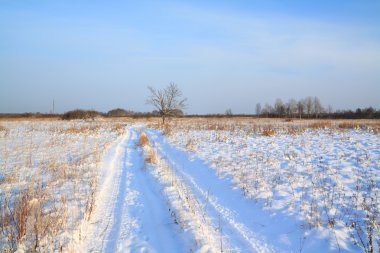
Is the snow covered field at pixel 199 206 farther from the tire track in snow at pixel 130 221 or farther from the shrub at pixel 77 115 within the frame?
the shrub at pixel 77 115

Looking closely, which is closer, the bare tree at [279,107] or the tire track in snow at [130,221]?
the tire track in snow at [130,221]

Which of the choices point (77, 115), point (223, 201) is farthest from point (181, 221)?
point (77, 115)

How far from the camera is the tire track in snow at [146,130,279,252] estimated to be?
13.8 ft

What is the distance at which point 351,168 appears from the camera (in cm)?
800

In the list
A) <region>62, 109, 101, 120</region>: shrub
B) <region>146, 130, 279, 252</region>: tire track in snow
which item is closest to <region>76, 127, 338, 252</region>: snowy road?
<region>146, 130, 279, 252</region>: tire track in snow

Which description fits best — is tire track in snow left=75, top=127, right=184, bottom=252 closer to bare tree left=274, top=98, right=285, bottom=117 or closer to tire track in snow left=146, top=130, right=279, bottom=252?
tire track in snow left=146, top=130, right=279, bottom=252

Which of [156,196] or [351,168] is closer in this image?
[156,196]

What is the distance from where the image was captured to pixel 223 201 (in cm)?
616

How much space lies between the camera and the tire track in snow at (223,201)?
13.8 feet

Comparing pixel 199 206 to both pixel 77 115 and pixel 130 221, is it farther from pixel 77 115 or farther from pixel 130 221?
pixel 77 115

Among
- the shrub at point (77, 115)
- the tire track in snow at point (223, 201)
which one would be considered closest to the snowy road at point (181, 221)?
the tire track in snow at point (223, 201)

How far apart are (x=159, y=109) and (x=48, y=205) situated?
38007 millimetres

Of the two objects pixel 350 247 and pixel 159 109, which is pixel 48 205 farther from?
pixel 159 109

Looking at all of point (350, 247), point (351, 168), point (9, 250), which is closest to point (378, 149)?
point (351, 168)
